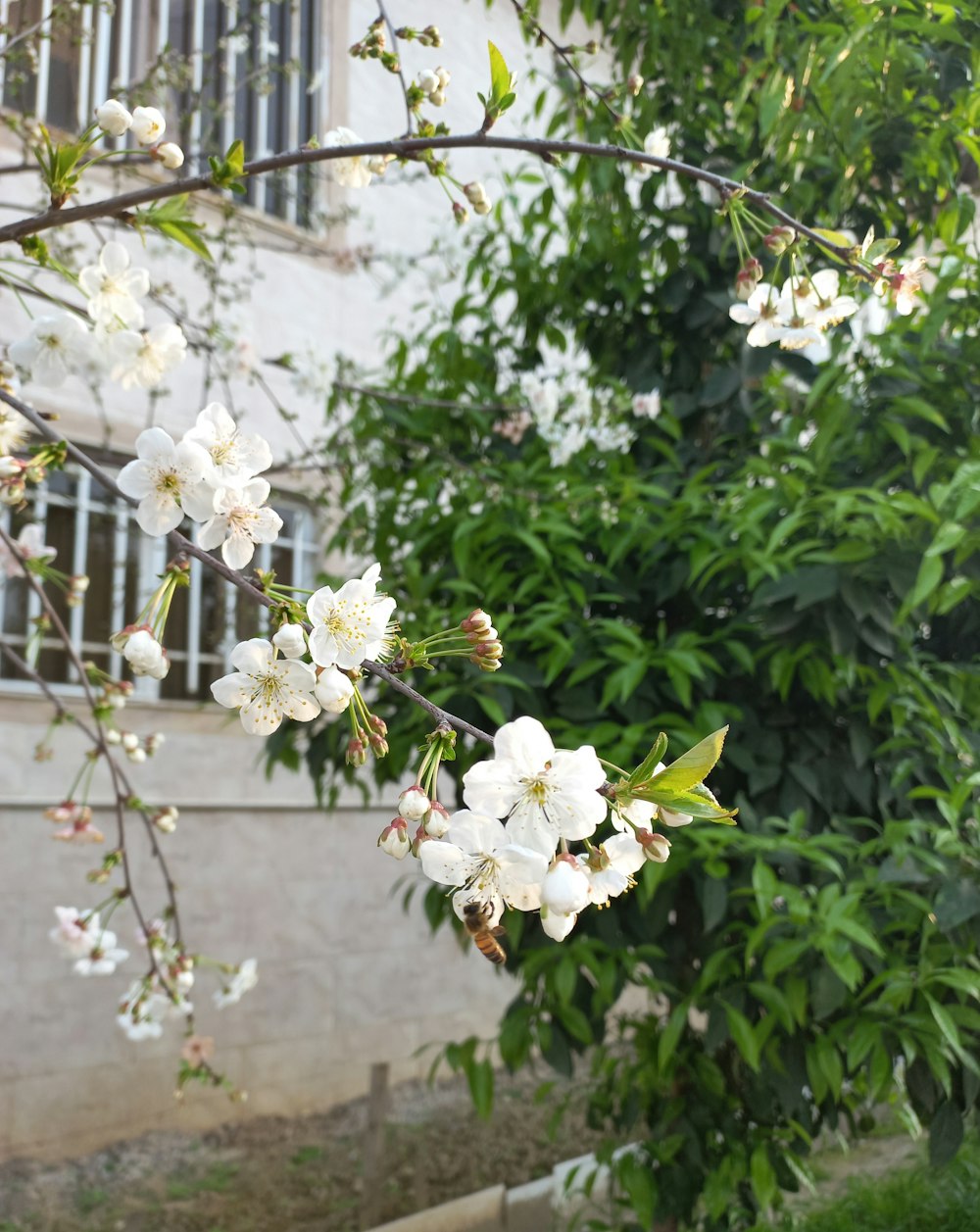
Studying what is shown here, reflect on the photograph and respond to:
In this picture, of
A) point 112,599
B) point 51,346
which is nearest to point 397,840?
point 51,346

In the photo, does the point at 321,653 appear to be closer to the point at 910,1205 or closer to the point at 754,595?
the point at 754,595

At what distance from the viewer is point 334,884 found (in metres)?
3.96

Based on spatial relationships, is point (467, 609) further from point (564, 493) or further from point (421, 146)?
point (421, 146)

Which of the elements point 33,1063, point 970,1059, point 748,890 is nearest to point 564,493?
point 748,890

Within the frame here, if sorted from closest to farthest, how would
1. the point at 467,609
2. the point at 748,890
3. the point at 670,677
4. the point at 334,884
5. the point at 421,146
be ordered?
the point at 421,146
the point at 748,890
the point at 670,677
the point at 467,609
the point at 334,884

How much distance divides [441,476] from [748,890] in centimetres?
104

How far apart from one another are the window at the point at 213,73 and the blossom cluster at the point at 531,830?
9.12 feet

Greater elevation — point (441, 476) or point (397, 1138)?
point (441, 476)

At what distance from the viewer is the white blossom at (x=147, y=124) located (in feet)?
3.18

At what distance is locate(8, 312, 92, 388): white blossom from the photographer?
1130 millimetres

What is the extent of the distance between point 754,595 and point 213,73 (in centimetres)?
286

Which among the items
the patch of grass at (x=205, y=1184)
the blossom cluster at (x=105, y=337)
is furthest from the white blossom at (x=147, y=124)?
the patch of grass at (x=205, y=1184)

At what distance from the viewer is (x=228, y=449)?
2.64 feet

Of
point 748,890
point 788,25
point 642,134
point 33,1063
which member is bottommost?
point 33,1063
